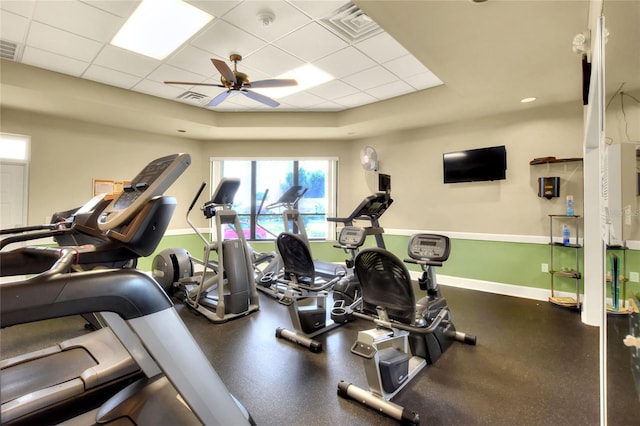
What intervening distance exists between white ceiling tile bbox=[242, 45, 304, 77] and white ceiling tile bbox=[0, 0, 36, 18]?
1.76 m

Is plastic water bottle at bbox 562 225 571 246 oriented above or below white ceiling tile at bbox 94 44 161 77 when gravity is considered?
below

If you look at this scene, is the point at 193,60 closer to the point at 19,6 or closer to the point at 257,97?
the point at 257,97

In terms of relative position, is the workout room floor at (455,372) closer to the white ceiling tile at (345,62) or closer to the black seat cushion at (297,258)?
the black seat cushion at (297,258)

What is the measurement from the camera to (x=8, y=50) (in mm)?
2998

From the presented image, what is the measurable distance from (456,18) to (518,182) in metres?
2.92

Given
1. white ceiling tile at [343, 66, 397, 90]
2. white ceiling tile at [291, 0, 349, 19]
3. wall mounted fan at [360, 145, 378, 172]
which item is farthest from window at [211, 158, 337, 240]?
white ceiling tile at [291, 0, 349, 19]

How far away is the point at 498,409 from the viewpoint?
185cm

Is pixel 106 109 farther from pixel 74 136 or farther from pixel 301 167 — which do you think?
pixel 301 167

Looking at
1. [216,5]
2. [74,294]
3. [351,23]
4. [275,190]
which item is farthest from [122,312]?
[275,190]

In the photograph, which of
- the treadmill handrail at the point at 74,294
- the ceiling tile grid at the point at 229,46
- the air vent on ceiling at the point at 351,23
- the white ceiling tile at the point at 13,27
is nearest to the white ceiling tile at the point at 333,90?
the ceiling tile grid at the point at 229,46

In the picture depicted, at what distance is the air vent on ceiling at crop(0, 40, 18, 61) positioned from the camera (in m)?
2.88

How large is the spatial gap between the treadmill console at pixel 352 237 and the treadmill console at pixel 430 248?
1.93 feet

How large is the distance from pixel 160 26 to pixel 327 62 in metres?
1.70

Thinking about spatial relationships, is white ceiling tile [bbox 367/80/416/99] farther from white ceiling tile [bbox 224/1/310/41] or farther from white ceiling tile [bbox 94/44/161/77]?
white ceiling tile [bbox 94/44/161/77]
